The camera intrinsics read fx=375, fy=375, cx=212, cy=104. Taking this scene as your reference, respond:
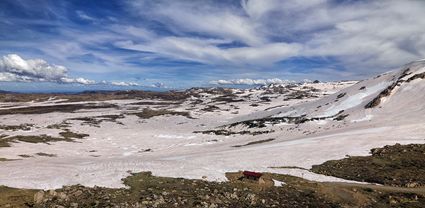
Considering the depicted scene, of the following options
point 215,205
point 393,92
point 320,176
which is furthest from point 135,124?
point 215,205

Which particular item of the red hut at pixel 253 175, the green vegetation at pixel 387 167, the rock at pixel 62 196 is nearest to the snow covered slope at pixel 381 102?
the green vegetation at pixel 387 167

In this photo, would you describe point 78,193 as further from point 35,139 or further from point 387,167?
point 35,139

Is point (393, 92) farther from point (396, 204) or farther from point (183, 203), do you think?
point (183, 203)

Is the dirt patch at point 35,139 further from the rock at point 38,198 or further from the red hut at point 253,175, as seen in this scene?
the red hut at point 253,175

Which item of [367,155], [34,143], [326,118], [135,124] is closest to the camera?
[367,155]

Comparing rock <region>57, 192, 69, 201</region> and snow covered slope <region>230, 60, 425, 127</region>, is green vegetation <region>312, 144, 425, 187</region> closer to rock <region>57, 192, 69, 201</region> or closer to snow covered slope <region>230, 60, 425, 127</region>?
rock <region>57, 192, 69, 201</region>

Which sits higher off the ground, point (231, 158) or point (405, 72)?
point (405, 72)

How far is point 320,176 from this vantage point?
1660 inches

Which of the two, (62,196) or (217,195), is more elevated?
(62,196)

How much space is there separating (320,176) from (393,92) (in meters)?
72.5

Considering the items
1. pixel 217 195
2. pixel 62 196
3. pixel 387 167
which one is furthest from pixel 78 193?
pixel 387 167

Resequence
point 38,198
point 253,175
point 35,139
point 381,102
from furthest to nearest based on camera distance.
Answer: point 381,102 < point 35,139 < point 253,175 < point 38,198

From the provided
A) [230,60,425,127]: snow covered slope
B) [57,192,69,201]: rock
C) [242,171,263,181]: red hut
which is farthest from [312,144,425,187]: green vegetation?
[230,60,425,127]: snow covered slope

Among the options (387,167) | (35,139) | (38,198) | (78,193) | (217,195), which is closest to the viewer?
(38,198)
